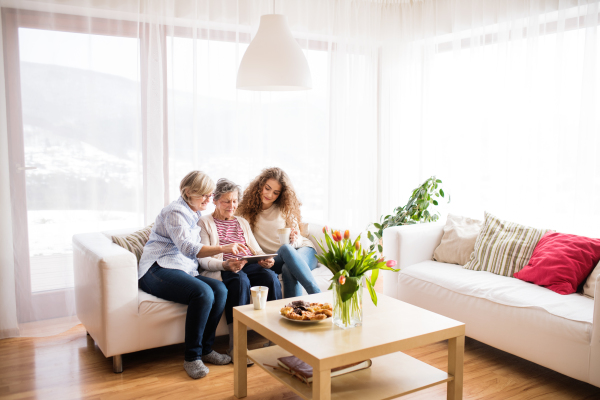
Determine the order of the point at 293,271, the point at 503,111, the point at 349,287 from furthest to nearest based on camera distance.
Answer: the point at 503,111 < the point at 293,271 < the point at 349,287

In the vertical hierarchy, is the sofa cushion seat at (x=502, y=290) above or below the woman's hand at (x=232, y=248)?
below

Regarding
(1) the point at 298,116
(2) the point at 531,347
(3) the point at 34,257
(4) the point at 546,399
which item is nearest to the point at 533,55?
(1) the point at 298,116

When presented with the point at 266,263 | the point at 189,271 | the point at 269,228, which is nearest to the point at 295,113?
the point at 269,228

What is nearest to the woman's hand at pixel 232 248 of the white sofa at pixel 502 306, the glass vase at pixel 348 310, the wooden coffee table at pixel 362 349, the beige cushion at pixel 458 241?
the wooden coffee table at pixel 362 349

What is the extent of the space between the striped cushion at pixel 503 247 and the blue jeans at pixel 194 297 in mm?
1577

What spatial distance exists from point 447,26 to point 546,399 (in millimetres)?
3060

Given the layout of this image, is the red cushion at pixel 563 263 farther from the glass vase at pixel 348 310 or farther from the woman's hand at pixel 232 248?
the woman's hand at pixel 232 248

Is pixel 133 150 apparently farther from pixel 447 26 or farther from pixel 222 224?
pixel 447 26

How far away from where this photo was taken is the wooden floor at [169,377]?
8.06 ft

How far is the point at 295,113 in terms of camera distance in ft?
13.7

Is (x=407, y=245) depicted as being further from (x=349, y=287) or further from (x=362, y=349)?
(x=362, y=349)

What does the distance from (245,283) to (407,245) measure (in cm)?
114

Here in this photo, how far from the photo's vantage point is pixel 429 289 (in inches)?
124

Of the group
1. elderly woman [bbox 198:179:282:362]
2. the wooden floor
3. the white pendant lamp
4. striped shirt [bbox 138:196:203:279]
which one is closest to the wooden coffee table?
the wooden floor
